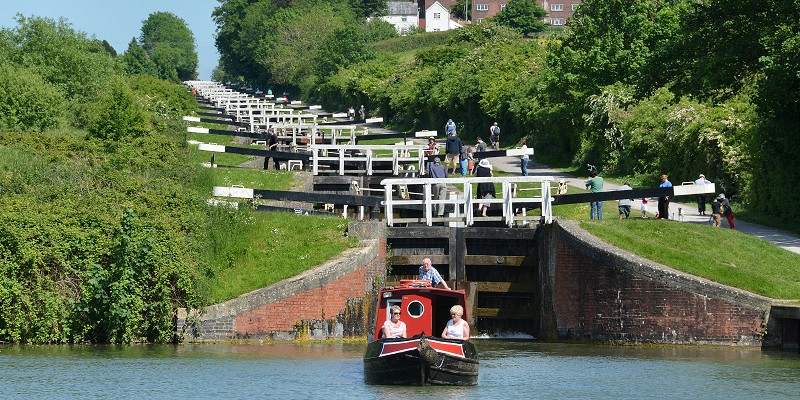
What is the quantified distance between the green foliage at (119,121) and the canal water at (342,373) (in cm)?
2170

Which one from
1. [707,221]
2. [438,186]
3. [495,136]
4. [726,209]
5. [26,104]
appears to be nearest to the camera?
[726,209]

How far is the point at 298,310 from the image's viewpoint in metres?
34.9

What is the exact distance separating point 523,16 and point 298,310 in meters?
126

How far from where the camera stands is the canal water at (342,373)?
2730 cm

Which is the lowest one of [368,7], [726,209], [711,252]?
[711,252]

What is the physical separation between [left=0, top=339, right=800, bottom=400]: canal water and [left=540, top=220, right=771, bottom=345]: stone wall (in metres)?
0.41

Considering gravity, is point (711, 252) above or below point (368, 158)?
below

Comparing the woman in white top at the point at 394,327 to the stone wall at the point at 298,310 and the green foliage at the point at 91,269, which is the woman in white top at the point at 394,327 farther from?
the green foliage at the point at 91,269

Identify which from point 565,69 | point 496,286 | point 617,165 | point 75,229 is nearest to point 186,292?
point 75,229

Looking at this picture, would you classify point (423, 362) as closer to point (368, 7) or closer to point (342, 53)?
point (342, 53)

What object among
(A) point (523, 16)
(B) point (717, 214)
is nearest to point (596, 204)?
(B) point (717, 214)

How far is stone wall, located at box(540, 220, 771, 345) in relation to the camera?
110 ft

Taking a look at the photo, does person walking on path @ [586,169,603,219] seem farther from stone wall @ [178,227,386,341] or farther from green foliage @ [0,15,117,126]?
green foliage @ [0,15,117,126]

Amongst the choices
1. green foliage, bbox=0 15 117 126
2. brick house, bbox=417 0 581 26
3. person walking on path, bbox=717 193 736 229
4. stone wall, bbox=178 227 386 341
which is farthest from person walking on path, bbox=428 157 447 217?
brick house, bbox=417 0 581 26
